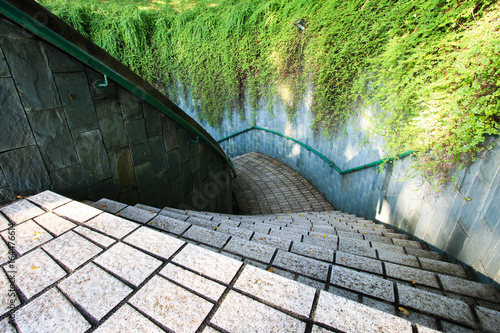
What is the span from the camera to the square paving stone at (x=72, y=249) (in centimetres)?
142

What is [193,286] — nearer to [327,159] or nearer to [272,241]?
[272,241]

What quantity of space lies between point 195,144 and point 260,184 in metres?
3.53

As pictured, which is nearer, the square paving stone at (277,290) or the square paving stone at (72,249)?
the square paving stone at (277,290)

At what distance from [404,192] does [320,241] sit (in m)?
1.99

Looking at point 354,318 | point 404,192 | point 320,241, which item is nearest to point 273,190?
point 404,192

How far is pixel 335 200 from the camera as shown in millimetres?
6191

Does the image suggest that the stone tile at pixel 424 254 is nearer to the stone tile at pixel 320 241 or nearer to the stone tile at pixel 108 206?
the stone tile at pixel 320 241

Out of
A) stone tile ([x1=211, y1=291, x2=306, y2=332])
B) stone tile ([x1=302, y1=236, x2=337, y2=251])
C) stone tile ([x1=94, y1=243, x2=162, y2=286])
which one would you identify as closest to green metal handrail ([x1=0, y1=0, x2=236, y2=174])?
stone tile ([x1=94, y1=243, x2=162, y2=286])

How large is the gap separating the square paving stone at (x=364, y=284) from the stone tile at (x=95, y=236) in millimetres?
1600

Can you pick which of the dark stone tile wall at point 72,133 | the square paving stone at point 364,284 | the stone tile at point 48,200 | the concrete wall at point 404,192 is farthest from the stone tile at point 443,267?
the dark stone tile wall at point 72,133

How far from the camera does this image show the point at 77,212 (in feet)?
6.34

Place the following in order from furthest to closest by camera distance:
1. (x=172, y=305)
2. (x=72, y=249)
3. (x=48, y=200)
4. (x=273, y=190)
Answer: (x=273, y=190)
(x=48, y=200)
(x=72, y=249)
(x=172, y=305)

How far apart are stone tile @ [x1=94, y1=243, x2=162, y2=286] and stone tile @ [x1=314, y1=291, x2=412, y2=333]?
98cm

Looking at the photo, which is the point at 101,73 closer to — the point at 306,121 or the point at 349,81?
the point at 349,81
